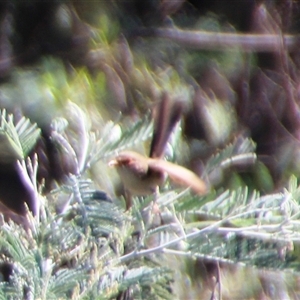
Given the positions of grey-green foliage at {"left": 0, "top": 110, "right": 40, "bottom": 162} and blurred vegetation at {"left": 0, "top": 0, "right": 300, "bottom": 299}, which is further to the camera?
grey-green foliage at {"left": 0, "top": 110, "right": 40, "bottom": 162}

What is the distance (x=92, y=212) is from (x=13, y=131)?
33cm

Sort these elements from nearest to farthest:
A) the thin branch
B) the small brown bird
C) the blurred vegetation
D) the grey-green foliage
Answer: the blurred vegetation → the grey-green foliage → the small brown bird → the thin branch

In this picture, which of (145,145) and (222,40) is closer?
(145,145)

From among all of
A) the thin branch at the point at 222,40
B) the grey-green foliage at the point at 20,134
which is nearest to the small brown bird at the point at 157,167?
the grey-green foliage at the point at 20,134

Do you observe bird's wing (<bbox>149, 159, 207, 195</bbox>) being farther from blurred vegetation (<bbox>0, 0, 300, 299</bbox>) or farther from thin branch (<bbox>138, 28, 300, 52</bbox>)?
thin branch (<bbox>138, 28, 300, 52</bbox>)

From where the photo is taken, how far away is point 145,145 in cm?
255

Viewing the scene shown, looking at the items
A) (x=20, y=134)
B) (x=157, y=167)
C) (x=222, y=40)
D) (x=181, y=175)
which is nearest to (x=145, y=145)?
(x=157, y=167)

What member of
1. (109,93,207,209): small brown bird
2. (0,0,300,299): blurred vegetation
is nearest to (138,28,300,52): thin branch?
(0,0,300,299): blurred vegetation

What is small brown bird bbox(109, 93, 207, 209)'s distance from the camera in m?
1.96

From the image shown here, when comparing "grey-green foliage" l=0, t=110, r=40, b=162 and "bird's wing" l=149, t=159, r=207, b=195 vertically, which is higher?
"grey-green foliage" l=0, t=110, r=40, b=162

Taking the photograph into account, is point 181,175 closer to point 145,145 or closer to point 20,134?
point 20,134

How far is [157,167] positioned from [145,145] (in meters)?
0.46

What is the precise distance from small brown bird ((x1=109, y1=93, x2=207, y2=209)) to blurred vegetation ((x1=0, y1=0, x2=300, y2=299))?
1.6 inches

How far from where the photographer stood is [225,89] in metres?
3.81
